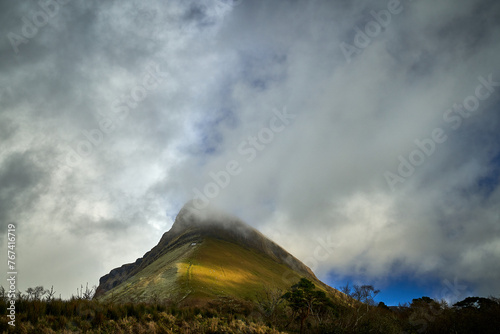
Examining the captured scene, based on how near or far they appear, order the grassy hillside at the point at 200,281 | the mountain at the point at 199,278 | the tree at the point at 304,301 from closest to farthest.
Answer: the tree at the point at 304,301 → the grassy hillside at the point at 200,281 → the mountain at the point at 199,278

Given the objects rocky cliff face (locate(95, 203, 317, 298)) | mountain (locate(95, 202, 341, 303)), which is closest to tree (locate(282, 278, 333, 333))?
mountain (locate(95, 202, 341, 303))

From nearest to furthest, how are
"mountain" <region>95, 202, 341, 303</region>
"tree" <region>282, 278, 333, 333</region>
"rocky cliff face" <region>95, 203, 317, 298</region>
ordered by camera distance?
"tree" <region>282, 278, 333, 333</region> < "mountain" <region>95, 202, 341, 303</region> < "rocky cliff face" <region>95, 203, 317, 298</region>

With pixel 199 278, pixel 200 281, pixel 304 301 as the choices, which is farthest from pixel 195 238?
pixel 304 301

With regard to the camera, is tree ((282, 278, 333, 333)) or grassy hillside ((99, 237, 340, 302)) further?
grassy hillside ((99, 237, 340, 302))

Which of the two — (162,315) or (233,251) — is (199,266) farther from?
(162,315)

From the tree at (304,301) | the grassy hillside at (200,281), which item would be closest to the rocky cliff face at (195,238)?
→ the grassy hillside at (200,281)

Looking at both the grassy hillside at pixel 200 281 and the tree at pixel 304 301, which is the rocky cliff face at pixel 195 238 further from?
the tree at pixel 304 301

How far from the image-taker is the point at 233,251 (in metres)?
139

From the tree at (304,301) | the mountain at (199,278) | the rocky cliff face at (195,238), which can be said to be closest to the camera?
the tree at (304,301)

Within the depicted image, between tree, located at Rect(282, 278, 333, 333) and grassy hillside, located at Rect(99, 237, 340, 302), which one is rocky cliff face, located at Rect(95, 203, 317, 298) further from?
tree, located at Rect(282, 278, 333, 333)

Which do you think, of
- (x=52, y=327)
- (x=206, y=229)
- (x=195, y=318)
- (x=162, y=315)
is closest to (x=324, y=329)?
(x=195, y=318)

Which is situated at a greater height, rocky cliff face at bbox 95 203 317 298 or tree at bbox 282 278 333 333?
rocky cliff face at bbox 95 203 317 298

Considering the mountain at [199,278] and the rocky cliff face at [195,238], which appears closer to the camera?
the mountain at [199,278]

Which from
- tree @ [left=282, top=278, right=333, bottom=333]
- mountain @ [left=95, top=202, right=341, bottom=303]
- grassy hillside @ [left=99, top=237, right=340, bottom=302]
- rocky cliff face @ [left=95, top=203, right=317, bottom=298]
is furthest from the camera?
rocky cliff face @ [left=95, top=203, right=317, bottom=298]
